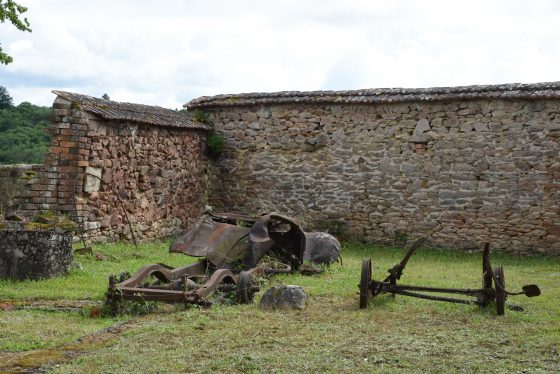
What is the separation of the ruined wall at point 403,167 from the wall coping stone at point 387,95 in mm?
98

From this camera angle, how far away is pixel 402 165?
1561 centimetres

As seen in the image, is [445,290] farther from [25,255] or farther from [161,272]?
[25,255]

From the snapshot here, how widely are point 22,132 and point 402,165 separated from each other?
12963 millimetres

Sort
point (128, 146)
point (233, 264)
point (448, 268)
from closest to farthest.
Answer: point (233, 264)
point (448, 268)
point (128, 146)

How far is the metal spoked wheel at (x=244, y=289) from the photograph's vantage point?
8172 millimetres

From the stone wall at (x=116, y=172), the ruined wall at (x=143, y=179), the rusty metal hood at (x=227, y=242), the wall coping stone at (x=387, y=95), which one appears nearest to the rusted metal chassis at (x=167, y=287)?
the rusty metal hood at (x=227, y=242)

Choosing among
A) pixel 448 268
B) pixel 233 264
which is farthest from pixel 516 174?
pixel 233 264

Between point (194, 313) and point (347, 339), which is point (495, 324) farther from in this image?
point (194, 313)

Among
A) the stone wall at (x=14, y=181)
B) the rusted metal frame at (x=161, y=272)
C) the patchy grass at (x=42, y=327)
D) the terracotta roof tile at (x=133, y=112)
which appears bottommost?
the patchy grass at (x=42, y=327)

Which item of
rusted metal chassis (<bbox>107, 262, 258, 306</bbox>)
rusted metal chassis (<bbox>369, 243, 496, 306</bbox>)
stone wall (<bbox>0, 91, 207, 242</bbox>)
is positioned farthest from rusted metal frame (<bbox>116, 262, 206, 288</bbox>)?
stone wall (<bbox>0, 91, 207, 242</bbox>)

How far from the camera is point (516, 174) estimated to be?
1462 centimetres

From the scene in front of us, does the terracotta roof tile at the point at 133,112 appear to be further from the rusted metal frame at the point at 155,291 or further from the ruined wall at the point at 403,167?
the rusted metal frame at the point at 155,291

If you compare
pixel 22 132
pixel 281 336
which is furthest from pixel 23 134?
pixel 281 336

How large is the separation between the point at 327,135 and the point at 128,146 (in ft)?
14.6
